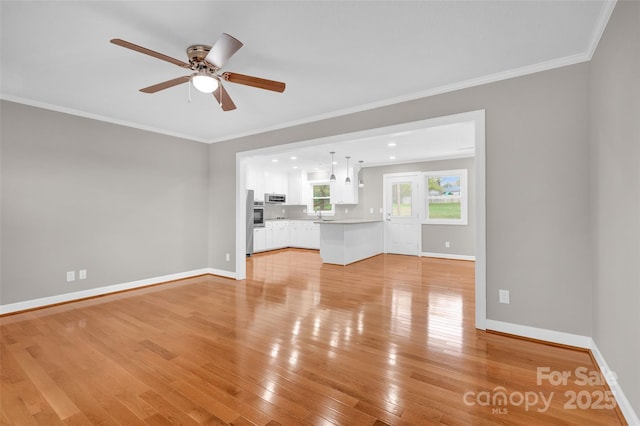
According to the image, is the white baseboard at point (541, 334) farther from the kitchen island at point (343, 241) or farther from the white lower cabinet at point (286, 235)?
the white lower cabinet at point (286, 235)

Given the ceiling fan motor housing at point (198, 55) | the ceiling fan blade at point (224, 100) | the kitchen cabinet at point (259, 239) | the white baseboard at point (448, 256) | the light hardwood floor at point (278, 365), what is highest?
the ceiling fan motor housing at point (198, 55)

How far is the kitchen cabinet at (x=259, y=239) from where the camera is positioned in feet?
26.5

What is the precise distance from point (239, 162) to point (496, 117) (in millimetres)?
3930

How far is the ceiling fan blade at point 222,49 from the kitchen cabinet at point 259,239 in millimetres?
6298

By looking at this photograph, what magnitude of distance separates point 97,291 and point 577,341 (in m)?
5.74

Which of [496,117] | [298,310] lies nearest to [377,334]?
[298,310]

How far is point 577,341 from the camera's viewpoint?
253 cm

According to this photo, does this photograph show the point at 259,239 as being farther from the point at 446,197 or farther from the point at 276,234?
the point at 446,197

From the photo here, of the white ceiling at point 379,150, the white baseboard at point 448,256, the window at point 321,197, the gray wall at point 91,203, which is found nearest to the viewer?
the gray wall at point 91,203

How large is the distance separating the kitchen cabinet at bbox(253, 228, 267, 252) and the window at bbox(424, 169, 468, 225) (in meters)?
4.51

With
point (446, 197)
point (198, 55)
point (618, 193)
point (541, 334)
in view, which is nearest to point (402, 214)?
point (446, 197)

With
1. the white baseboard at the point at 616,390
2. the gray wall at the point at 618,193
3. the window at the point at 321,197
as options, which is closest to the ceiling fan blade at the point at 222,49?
the gray wall at the point at 618,193

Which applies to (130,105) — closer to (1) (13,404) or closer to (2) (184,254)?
(2) (184,254)

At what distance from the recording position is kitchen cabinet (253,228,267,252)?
8.08m
